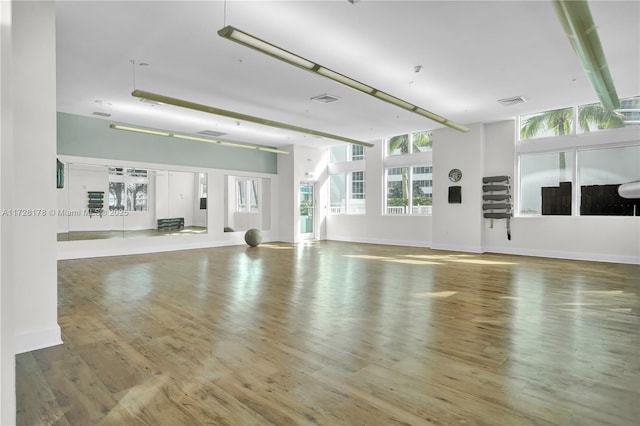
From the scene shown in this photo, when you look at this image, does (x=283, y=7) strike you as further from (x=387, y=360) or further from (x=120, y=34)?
(x=387, y=360)

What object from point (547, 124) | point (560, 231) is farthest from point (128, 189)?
point (560, 231)

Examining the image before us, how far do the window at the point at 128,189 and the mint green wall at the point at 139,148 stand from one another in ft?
1.22

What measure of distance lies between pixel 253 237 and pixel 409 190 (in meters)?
4.96

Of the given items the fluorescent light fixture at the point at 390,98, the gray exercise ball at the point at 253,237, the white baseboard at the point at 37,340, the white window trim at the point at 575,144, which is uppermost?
the fluorescent light fixture at the point at 390,98

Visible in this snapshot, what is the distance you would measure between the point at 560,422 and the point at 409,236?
31.0 ft

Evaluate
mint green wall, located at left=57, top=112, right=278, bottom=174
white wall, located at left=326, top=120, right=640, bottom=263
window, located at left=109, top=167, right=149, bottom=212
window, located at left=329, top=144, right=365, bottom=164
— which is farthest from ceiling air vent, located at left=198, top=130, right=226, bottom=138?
white wall, located at left=326, top=120, right=640, bottom=263

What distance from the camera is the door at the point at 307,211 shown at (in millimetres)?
12742

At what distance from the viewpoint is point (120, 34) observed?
4.76 m

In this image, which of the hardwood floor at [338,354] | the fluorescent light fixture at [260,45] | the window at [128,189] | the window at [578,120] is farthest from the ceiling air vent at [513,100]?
the window at [128,189]

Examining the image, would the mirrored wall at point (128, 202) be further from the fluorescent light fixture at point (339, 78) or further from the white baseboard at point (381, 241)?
the fluorescent light fixture at point (339, 78)

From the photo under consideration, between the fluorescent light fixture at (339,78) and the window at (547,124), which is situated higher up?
the window at (547,124)

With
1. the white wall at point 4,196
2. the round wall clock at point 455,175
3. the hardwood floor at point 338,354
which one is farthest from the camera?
the round wall clock at point 455,175

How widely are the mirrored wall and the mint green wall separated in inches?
13.4

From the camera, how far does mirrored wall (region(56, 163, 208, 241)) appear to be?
845cm
